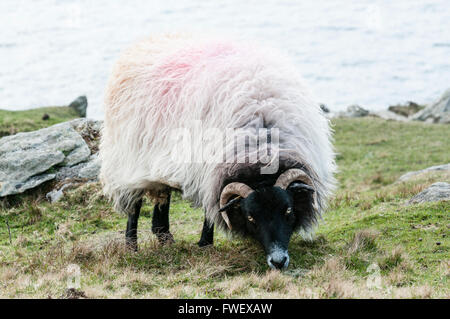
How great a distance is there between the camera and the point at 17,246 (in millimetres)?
8789

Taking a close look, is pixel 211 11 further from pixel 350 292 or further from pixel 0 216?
pixel 350 292

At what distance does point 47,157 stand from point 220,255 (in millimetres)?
5614

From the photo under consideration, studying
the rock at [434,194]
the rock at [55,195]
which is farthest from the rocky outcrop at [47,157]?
the rock at [434,194]

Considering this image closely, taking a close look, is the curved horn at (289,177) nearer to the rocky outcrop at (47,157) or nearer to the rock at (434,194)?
the rock at (434,194)

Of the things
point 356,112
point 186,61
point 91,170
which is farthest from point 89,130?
point 356,112

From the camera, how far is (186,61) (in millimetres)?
7961

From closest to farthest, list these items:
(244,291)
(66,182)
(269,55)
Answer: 1. (244,291)
2. (269,55)
3. (66,182)

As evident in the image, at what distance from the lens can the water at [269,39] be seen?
42.0 meters

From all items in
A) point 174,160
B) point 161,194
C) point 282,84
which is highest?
point 282,84

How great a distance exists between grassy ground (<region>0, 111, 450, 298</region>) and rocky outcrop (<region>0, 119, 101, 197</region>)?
442mm

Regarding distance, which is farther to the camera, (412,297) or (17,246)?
(17,246)

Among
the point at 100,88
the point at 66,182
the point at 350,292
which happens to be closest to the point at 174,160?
the point at 350,292

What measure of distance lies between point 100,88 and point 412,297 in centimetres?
3775

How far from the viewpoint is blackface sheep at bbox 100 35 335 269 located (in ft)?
21.4
